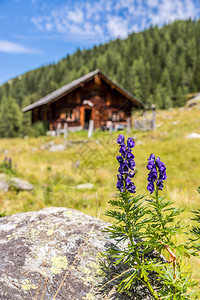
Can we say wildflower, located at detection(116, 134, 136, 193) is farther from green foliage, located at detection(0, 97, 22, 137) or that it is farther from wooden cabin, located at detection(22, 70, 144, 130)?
green foliage, located at detection(0, 97, 22, 137)

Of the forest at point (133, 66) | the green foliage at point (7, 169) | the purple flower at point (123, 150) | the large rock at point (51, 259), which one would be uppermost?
the forest at point (133, 66)

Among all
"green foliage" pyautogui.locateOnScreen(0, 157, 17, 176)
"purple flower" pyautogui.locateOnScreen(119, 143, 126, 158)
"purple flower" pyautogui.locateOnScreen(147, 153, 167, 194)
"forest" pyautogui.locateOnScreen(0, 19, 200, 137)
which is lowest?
"green foliage" pyautogui.locateOnScreen(0, 157, 17, 176)

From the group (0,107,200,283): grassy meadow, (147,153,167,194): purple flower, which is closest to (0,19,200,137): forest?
(0,107,200,283): grassy meadow

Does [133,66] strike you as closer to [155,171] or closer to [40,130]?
[40,130]

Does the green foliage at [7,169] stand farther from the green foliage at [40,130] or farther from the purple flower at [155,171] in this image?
the green foliage at [40,130]

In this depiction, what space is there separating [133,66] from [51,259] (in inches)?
2697

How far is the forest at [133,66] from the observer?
240ft

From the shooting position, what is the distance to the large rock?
163cm

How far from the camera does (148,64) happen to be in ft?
289

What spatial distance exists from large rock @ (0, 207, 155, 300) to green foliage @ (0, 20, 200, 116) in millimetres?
63149

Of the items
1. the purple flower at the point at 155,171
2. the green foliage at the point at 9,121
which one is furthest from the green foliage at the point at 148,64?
the purple flower at the point at 155,171

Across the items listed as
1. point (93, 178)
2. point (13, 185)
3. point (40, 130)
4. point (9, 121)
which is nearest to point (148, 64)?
point (9, 121)

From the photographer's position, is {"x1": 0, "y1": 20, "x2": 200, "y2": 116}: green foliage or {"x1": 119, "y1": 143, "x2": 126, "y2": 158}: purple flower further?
Result: {"x1": 0, "y1": 20, "x2": 200, "y2": 116}: green foliage

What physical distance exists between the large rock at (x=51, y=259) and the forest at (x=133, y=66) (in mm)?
57616
